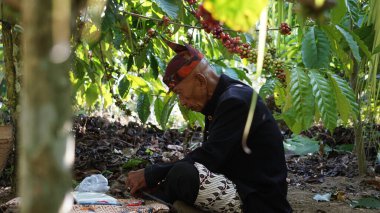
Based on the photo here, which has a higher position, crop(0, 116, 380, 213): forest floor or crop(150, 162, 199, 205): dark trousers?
crop(150, 162, 199, 205): dark trousers

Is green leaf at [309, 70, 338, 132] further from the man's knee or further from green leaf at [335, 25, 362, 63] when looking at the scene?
the man's knee

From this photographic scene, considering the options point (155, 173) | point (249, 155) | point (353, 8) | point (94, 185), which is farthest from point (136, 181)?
point (353, 8)

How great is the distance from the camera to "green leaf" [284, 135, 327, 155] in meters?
4.58

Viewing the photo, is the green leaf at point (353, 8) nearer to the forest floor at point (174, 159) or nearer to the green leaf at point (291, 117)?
the green leaf at point (291, 117)

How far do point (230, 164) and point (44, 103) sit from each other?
206 centimetres

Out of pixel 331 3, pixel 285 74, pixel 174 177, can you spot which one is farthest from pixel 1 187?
pixel 331 3

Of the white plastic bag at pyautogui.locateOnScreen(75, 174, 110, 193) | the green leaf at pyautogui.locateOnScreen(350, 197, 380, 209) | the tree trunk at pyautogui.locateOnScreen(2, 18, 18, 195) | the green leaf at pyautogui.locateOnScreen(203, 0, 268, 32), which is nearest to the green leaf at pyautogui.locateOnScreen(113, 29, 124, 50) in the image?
the tree trunk at pyautogui.locateOnScreen(2, 18, 18, 195)

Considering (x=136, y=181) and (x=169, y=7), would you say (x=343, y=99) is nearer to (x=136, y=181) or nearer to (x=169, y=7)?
(x=169, y=7)

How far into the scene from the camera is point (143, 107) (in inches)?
129

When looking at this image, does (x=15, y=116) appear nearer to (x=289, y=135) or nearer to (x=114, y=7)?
(x=114, y=7)

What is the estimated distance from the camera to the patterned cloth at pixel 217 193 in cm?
229

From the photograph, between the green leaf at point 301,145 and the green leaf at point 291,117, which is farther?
the green leaf at point 301,145

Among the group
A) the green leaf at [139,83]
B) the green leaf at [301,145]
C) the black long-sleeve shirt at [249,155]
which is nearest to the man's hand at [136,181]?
the black long-sleeve shirt at [249,155]

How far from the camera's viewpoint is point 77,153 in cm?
374
